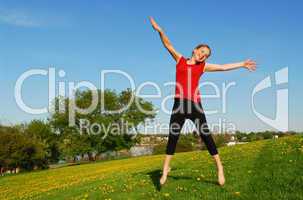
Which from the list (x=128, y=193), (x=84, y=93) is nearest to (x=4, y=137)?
(x=84, y=93)

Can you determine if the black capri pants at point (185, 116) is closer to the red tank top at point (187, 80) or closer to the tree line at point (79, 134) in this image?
the red tank top at point (187, 80)

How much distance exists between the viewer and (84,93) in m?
107

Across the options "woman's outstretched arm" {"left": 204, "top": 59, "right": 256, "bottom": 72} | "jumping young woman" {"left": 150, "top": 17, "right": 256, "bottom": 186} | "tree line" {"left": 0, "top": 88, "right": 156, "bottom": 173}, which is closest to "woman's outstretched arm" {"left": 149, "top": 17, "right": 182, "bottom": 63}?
"jumping young woman" {"left": 150, "top": 17, "right": 256, "bottom": 186}

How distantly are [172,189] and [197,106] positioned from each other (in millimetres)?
2721

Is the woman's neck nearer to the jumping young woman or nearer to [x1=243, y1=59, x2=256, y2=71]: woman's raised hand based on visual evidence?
the jumping young woman

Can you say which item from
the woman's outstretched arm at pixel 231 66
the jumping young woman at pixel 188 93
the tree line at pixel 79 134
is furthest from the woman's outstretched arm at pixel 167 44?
the tree line at pixel 79 134

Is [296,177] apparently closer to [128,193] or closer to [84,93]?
[128,193]

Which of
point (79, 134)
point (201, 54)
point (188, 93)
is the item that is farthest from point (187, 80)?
point (79, 134)

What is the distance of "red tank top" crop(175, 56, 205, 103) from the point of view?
10477mm

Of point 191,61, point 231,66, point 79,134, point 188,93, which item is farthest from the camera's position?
point 79,134

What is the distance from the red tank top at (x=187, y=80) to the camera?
34.4 feet

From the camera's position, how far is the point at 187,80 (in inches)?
416

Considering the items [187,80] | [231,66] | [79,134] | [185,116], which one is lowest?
[79,134]

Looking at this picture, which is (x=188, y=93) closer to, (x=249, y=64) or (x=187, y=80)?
(x=187, y=80)
